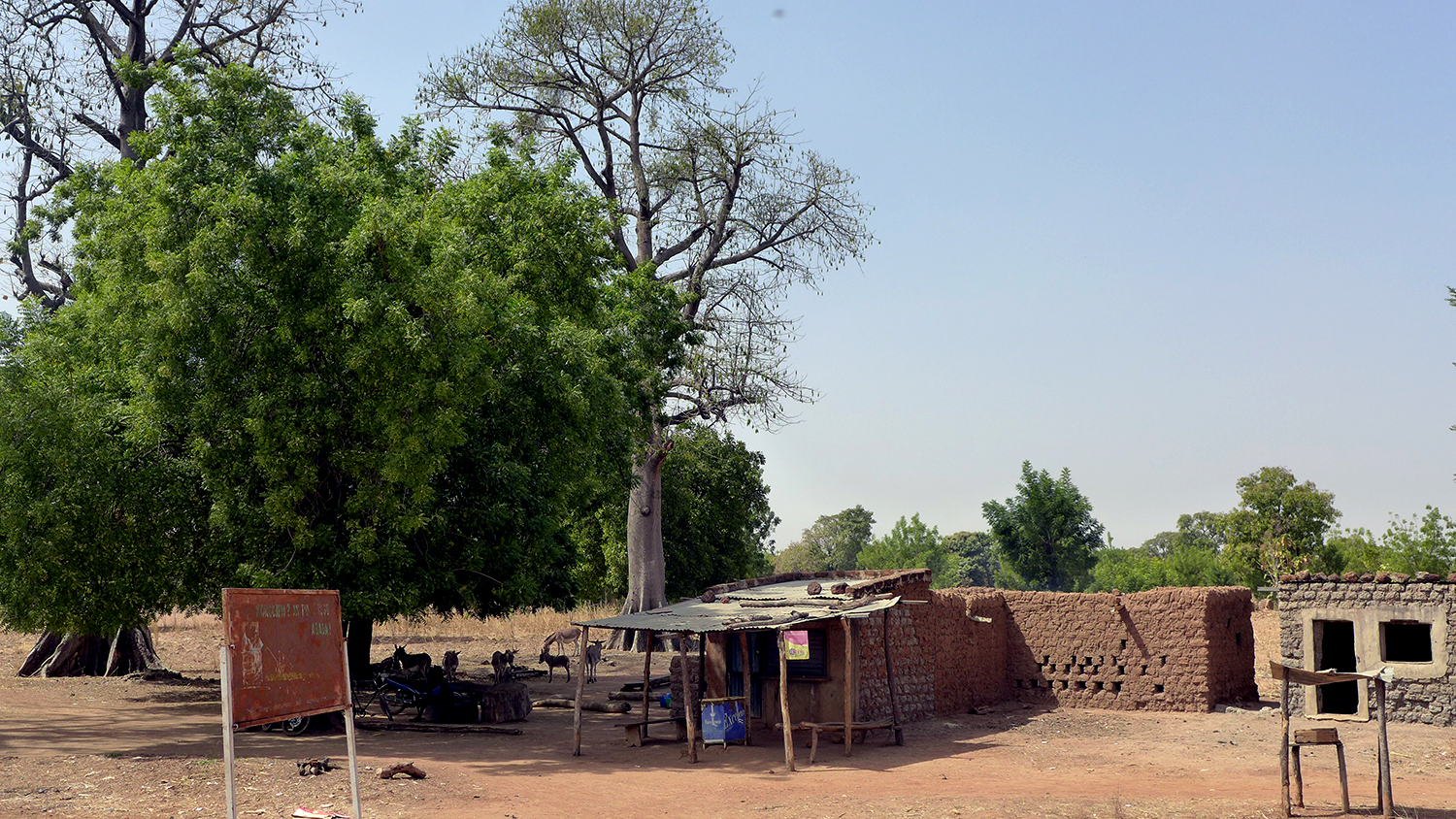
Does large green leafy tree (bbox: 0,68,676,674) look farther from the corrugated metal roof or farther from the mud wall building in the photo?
the mud wall building

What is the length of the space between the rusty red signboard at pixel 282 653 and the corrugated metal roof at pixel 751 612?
18.7ft

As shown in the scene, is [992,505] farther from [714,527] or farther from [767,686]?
[767,686]

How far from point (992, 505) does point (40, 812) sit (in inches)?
1788

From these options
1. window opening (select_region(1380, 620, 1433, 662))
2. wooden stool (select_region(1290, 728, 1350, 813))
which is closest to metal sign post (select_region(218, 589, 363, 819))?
wooden stool (select_region(1290, 728, 1350, 813))

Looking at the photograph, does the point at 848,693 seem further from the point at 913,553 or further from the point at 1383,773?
the point at 913,553

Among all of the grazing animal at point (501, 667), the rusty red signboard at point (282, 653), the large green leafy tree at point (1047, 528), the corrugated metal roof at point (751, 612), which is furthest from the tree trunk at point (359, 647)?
the large green leafy tree at point (1047, 528)

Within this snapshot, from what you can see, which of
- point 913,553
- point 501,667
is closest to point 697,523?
point 501,667

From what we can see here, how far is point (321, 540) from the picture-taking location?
51.1ft

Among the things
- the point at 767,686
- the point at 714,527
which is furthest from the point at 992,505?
the point at 767,686

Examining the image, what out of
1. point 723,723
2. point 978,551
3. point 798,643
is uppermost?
point 798,643

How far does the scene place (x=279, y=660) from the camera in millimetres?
8719

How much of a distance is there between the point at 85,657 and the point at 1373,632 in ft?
84.7

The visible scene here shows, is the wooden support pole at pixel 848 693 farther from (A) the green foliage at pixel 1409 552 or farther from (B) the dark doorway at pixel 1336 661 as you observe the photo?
(A) the green foliage at pixel 1409 552

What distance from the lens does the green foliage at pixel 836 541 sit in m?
99.8
